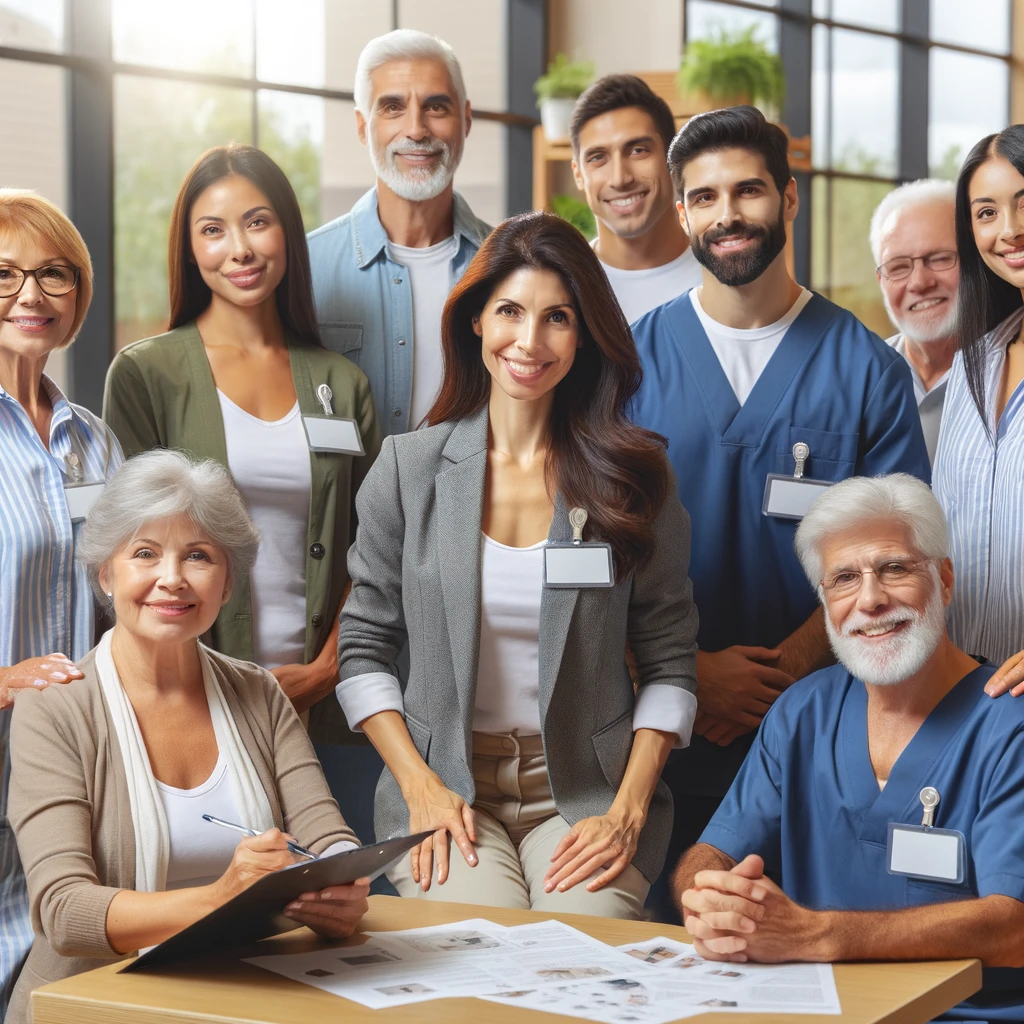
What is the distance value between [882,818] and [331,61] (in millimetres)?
4106

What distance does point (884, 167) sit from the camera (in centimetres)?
836

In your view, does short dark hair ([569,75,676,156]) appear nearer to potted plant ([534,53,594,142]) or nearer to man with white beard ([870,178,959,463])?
man with white beard ([870,178,959,463])

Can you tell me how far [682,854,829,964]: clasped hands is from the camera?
166 cm

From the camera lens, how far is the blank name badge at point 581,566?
2359 millimetres

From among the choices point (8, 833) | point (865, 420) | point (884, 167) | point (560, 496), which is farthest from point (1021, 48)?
point (8, 833)

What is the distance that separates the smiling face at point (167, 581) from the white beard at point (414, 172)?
48.9 inches

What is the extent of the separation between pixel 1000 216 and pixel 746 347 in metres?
0.54

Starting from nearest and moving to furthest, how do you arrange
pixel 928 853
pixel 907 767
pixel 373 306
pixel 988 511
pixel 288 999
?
pixel 288 999 → pixel 928 853 → pixel 907 767 → pixel 988 511 → pixel 373 306

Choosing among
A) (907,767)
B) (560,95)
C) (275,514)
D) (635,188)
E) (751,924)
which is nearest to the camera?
(751,924)

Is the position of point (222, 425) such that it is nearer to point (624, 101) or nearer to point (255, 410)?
point (255, 410)

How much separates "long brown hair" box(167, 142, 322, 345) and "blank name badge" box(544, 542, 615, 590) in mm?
905

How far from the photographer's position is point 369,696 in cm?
244

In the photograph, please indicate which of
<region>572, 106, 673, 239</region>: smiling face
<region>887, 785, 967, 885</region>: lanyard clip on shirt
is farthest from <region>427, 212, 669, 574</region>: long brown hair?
<region>572, 106, 673, 239</region>: smiling face

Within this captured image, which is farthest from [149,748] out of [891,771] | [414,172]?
[414,172]
